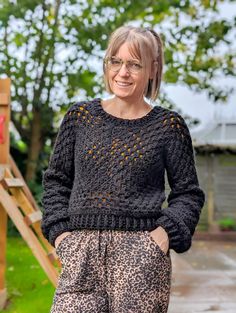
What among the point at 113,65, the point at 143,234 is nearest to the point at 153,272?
the point at 143,234

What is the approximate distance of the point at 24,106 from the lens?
43.4 feet

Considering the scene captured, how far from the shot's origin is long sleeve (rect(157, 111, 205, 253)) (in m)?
2.51

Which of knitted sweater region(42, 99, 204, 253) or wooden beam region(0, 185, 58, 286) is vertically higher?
knitted sweater region(42, 99, 204, 253)

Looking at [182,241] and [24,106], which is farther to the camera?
[24,106]

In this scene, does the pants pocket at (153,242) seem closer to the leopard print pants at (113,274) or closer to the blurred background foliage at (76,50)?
the leopard print pants at (113,274)

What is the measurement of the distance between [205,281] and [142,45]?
6150mm

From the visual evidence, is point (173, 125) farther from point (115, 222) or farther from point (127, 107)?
point (115, 222)

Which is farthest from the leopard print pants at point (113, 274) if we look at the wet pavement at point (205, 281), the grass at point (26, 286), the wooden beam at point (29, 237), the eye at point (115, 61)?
the wet pavement at point (205, 281)

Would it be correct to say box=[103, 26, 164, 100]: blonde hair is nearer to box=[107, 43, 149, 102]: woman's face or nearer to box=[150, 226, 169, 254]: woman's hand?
box=[107, 43, 149, 102]: woman's face

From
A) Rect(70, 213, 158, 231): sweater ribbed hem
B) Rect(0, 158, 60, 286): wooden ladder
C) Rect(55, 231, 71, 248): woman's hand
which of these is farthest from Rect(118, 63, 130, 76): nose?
Rect(0, 158, 60, 286): wooden ladder

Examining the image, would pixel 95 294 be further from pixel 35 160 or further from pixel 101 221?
pixel 35 160

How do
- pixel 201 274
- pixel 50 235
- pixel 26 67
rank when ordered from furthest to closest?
1. pixel 26 67
2. pixel 201 274
3. pixel 50 235

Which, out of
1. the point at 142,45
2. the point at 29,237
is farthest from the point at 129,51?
the point at 29,237

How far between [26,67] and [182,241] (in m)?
10.7
